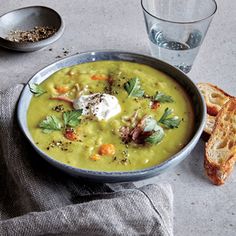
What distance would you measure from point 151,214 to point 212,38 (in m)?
1.25

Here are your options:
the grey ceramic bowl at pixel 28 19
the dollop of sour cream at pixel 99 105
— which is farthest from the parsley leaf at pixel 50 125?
the grey ceramic bowl at pixel 28 19

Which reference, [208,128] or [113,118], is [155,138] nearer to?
[113,118]

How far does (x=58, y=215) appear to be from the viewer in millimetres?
1558

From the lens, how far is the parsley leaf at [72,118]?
1.86 meters

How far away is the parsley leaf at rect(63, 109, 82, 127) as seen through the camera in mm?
1856

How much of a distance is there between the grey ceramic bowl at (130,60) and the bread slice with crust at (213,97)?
143 mm

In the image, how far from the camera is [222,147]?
75.4 inches

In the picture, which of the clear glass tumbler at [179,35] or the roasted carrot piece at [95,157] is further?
the clear glass tumbler at [179,35]

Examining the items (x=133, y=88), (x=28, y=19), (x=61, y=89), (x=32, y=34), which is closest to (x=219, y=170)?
(x=133, y=88)

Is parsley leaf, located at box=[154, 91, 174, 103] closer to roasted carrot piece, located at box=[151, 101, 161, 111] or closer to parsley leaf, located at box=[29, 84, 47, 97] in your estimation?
roasted carrot piece, located at box=[151, 101, 161, 111]

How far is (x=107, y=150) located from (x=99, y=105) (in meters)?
0.20

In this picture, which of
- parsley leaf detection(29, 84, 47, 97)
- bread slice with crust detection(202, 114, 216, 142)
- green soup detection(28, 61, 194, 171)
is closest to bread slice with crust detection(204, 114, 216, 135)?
bread slice with crust detection(202, 114, 216, 142)

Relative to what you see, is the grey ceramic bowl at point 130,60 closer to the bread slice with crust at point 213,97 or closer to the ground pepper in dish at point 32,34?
the bread slice with crust at point 213,97

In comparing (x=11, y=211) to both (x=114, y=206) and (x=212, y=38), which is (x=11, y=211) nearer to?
(x=114, y=206)
